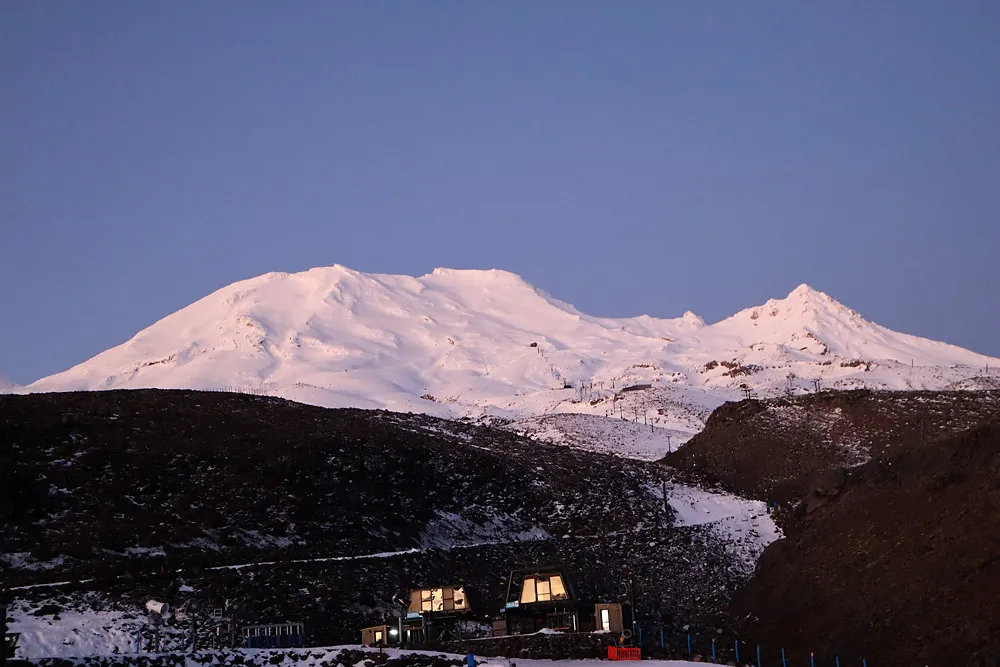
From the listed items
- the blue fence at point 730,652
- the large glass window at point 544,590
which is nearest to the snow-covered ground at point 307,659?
the blue fence at point 730,652

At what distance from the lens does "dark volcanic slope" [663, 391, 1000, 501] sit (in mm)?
80375

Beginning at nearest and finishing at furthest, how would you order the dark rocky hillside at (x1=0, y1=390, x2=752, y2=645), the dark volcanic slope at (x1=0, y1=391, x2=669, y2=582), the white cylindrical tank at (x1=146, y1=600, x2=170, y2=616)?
the white cylindrical tank at (x1=146, y1=600, x2=170, y2=616)
the dark rocky hillside at (x1=0, y1=390, x2=752, y2=645)
the dark volcanic slope at (x1=0, y1=391, x2=669, y2=582)

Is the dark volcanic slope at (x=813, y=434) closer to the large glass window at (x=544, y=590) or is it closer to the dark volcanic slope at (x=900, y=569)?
the dark volcanic slope at (x=900, y=569)

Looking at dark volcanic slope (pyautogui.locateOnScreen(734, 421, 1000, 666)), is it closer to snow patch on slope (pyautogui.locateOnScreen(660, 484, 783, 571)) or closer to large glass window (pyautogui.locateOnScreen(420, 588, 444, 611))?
snow patch on slope (pyautogui.locateOnScreen(660, 484, 783, 571))

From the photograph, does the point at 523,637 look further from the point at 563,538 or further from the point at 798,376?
the point at 798,376

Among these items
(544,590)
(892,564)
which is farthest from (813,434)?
(544,590)

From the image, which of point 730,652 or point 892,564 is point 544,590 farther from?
point 892,564

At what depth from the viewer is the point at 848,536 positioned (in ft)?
166

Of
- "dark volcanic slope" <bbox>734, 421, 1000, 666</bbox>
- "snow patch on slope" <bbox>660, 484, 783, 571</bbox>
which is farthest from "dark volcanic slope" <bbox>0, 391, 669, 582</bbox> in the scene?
"dark volcanic slope" <bbox>734, 421, 1000, 666</bbox>

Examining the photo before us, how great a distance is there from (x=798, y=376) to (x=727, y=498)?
122184 mm

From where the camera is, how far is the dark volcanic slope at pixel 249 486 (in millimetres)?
55469

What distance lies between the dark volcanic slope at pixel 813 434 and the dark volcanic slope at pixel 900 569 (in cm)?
1936

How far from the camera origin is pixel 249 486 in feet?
213

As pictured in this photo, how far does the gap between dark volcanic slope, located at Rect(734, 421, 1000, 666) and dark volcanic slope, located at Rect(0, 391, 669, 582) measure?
17.6 m
